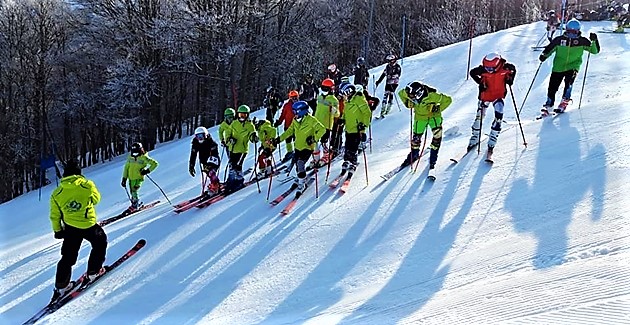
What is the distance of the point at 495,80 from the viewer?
9.23 meters

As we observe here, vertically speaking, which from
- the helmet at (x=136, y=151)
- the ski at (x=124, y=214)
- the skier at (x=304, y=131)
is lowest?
the ski at (x=124, y=214)

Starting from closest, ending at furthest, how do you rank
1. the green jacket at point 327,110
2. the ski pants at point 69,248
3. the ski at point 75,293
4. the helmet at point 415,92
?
the ski at point 75,293 → the ski pants at point 69,248 → the helmet at point 415,92 → the green jacket at point 327,110

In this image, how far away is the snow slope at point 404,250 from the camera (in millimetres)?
Result: 5355

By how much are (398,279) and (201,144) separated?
18.8 ft

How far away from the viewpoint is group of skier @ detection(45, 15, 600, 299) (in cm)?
730

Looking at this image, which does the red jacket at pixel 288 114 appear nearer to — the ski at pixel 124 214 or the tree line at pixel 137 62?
the ski at pixel 124 214

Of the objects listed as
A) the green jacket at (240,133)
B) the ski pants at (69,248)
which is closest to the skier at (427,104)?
the green jacket at (240,133)

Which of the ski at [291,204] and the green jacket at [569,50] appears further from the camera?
the green jacket at [569,50]

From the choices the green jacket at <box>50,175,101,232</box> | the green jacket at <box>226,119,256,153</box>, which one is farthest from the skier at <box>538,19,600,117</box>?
the green jacket at <box>50,175,101,232</box>

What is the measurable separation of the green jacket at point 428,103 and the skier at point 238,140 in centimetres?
305

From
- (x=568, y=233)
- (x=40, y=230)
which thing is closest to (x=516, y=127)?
(x=568, y=233)

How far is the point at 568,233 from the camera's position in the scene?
6352 millimetres

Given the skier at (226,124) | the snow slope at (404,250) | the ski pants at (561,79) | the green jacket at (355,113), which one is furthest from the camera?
the ski pants at (561,79)

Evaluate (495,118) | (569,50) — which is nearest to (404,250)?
(495,118)
